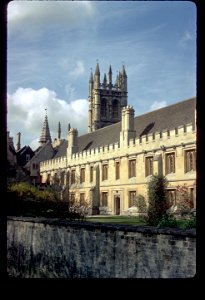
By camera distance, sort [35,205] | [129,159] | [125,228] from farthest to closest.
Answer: [129,159]
[35,205]
[125,228]

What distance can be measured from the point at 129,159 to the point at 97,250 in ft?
76.2

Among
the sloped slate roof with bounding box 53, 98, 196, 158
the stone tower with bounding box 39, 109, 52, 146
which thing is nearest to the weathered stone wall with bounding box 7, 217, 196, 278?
the sloped slate roof with bounding box 53, 98, 196, 158

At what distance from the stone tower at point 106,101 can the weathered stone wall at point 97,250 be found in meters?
48.8

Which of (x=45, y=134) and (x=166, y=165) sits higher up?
(x=45, y=134)

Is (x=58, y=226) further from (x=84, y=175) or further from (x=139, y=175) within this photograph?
(x=84, y=175)

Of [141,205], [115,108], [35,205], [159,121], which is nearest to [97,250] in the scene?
[35,205]

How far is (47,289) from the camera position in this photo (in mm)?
3105

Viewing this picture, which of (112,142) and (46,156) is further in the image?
(46,156)

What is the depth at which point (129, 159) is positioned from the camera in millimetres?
31266

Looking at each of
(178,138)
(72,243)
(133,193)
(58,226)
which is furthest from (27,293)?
(133,193)

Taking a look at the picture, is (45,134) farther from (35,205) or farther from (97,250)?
(97,250)

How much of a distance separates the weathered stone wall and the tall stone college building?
15.3m

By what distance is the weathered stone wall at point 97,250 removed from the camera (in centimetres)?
629
